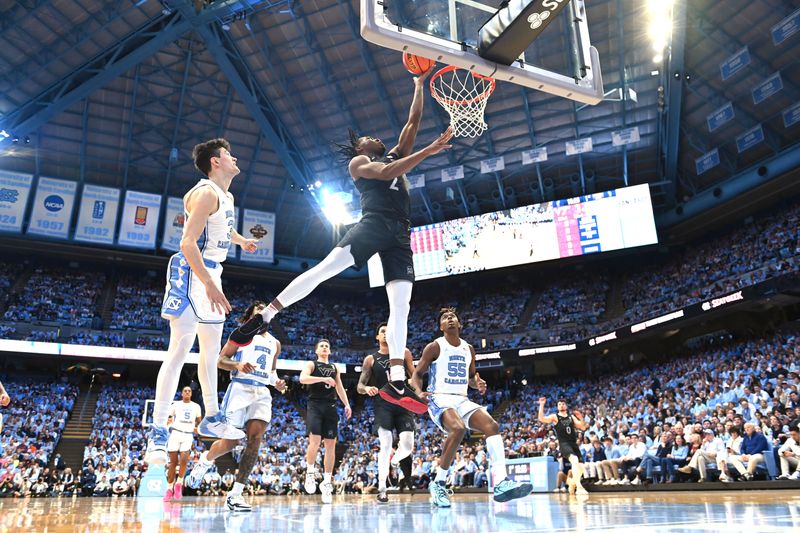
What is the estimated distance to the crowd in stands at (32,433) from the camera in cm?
1923

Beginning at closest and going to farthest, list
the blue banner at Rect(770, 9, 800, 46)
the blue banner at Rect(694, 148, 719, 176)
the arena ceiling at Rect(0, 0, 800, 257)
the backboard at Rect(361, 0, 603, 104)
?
the backboard at Rect(361, 0, 603, 104) < the blue banner at Rect(770, 9, 800, 46) < the arena ceiling at Rect(0, 0, 800, 257) < the blue banner at Rect(694, 148, 719, 176)

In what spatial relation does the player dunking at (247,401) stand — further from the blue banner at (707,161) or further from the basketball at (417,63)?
the blue banner at (707,161)

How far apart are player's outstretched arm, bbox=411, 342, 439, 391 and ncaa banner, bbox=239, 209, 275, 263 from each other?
2444 cm

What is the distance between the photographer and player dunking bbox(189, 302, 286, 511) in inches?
228

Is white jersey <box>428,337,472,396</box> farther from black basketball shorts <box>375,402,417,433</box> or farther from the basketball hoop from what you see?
the basketball hoop

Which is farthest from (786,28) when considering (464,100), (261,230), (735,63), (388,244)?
(261,230)

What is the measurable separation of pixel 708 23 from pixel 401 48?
61.5 feet

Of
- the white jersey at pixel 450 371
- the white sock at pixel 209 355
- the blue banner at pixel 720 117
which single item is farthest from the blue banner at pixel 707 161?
the white sock at pixel 209 355

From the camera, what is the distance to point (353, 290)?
119ft

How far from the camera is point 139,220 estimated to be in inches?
1088

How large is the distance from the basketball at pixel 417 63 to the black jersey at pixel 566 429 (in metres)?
9.27

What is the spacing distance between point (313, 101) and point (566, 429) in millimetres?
17338

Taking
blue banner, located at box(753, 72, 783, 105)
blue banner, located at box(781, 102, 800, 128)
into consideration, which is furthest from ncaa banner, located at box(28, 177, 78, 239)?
blue banner, located at box(781, 102, 800, 128)

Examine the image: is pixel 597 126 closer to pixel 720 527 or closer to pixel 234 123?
pixel 234 123
